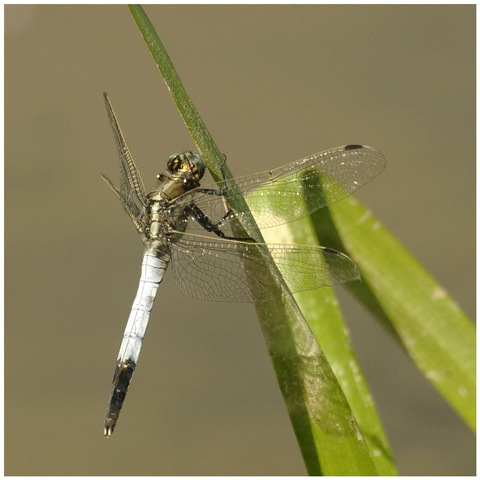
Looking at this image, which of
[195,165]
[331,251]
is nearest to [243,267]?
[331,251]

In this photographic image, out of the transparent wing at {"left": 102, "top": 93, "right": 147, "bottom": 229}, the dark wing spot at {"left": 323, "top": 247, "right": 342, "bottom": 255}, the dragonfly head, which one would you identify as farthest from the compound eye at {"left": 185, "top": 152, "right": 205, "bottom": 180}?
the dark wing spot at {"left": 323, "top": 247, "right": 342, "bottom": 255}

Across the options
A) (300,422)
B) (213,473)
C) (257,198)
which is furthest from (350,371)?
(213,473)

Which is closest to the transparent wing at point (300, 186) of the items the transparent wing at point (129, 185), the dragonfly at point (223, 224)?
the dragonfly at point (223, 224)

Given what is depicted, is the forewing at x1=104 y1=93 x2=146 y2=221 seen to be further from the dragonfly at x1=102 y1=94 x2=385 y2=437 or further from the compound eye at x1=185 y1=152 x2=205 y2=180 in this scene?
the compound eye at x1=185 y1=152 x2=205 y2=180

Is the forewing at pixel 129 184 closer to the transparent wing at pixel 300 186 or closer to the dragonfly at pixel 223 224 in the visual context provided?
the dragonfly at pixel 223 224

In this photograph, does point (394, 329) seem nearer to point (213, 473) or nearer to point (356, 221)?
point (356, 221)

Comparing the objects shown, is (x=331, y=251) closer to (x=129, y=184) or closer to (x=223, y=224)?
(x=223, y=224)
